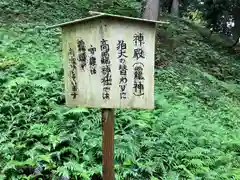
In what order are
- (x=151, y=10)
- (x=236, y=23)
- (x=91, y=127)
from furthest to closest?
(x=236, y=23), (x=151, y=10), (x=91, y=127)

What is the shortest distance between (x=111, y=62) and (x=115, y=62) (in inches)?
2.1

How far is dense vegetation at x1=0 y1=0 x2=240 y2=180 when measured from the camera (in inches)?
247

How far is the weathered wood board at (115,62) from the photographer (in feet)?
16.2

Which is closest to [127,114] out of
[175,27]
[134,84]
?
[134,84]

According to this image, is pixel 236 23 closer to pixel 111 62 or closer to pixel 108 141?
pixel 111 62

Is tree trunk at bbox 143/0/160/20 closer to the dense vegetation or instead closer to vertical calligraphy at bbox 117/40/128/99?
the dense vegetation

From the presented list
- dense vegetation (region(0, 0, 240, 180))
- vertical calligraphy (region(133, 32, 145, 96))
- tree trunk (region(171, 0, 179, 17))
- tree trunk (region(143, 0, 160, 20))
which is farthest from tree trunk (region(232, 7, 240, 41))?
vertical calligraphy (region(133, 32, 145, 96))

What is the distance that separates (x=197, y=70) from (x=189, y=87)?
2162mm

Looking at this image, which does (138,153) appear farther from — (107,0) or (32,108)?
(107,0)

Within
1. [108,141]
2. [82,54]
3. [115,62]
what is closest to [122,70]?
[115,62]

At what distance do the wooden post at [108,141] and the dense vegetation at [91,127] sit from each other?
0.77m

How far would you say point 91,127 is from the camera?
23.5ft

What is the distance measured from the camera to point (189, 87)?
11984 millimetres

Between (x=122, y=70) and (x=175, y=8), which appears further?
(x=175, y=8)
